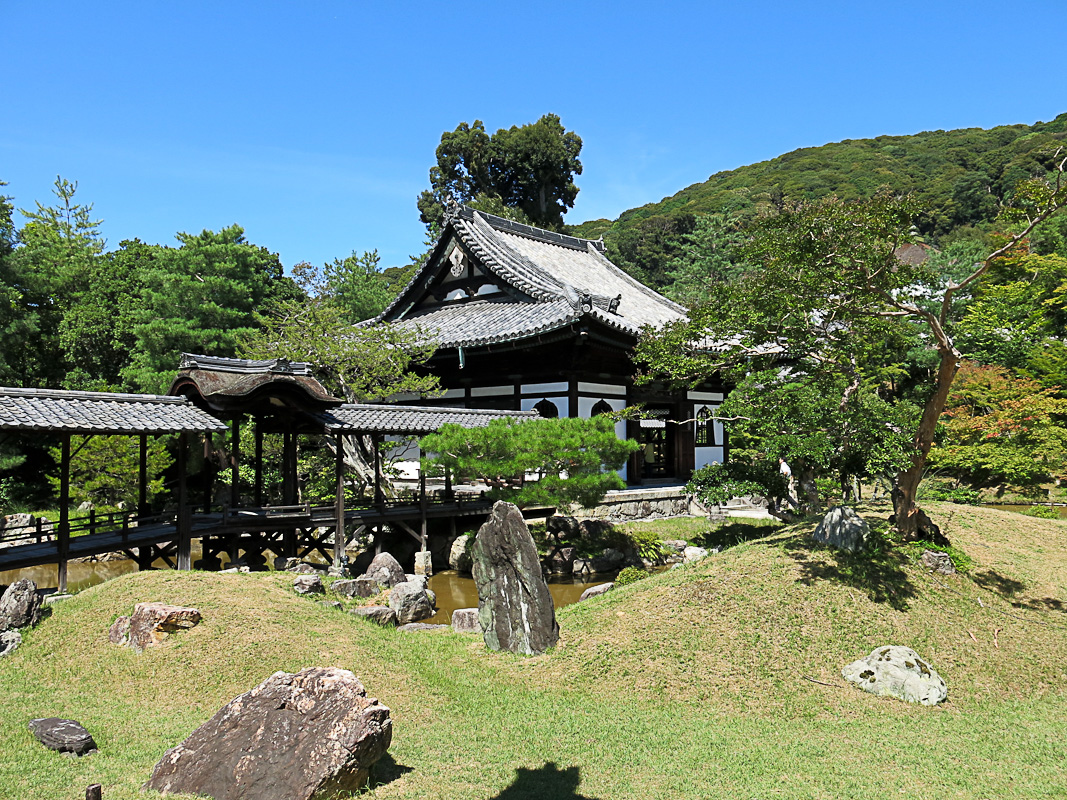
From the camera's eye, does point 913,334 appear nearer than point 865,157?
Yes

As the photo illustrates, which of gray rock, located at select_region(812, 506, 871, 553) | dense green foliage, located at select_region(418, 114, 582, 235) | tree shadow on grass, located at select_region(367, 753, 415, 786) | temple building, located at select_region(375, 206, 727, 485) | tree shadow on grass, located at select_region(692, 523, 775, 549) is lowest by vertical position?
tree shadow on grass, located at select_region(367, 753, 415, 786)

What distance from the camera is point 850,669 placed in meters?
9.03

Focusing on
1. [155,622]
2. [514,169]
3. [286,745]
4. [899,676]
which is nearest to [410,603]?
[155,622]

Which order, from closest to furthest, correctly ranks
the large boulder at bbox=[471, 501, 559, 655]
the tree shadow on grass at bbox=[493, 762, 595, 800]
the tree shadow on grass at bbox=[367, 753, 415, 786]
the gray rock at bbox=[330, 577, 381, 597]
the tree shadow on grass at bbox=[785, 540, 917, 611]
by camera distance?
the tree shadow on grass at bbox=[493, 762, 595, 800]
the tree shadow on grass at bbox=[367, 753, 415, 786]
the large boulder at bbox=[471, 501, 559, 655]
the tree shadow on grass at bbox=[785, 540, 917, 611]
the gray rock at bbox=[330, 577, 381, 597]

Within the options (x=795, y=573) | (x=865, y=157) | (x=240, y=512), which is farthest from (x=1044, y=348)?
(x=865, y=157)

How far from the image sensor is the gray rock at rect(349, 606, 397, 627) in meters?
11.7

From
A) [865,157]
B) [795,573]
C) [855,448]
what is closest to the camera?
[795,573]

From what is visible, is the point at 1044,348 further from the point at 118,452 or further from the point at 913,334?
the point at 118,452

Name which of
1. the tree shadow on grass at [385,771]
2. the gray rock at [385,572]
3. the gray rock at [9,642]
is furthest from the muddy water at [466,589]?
the tree shadow on grass at [385,771]

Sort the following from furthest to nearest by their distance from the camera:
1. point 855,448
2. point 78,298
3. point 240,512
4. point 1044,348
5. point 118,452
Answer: point 78,298, point 1044,348, point 118,452, point 240,512, point 855,448

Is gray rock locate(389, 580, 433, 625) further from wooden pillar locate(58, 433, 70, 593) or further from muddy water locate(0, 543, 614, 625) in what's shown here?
wooden pillar locate(58, 433, 70, 593)

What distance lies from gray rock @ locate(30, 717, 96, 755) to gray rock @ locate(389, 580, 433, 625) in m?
5.94

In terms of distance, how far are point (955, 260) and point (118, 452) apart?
34.1 meters

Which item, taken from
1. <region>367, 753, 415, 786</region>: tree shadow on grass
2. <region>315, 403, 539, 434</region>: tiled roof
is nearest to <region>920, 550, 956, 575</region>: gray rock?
<region>367, 753, 415, 786</region>: tree shadow on grass
